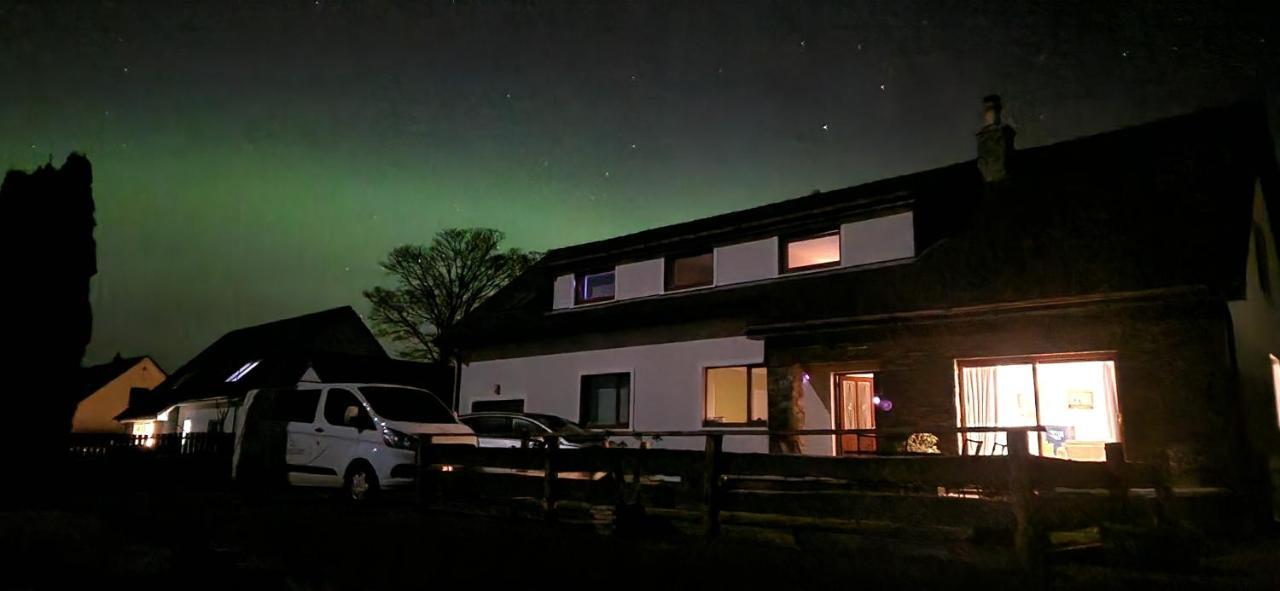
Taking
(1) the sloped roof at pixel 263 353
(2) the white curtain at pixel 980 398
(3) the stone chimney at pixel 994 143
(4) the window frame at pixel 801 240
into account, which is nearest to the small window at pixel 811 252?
(4) the window frame at pixel 801 240

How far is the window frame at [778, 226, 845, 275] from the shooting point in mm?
16797

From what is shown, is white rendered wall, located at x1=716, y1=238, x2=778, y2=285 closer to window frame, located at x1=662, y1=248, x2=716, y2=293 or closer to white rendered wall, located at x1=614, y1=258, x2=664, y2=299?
window frame, located at x1=662, y1=248, x2=716, y2=293

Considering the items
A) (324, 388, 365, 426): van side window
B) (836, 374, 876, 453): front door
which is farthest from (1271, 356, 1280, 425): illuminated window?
(324, 388, 365, 426): van side window

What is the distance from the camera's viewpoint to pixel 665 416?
17188 millimetres

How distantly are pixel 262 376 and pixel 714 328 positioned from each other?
80.8 feet

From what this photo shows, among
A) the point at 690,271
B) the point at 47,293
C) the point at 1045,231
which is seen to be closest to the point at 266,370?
the point at 47,293

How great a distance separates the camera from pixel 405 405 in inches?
552

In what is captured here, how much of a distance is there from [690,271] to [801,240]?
2.81m

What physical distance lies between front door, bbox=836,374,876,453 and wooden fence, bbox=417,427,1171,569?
5.07 m

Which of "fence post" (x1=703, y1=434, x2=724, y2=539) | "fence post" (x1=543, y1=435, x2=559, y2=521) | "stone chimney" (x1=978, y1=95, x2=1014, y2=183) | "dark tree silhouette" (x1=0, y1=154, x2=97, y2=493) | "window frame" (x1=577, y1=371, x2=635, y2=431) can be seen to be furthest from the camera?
"dark tree silhouette" (x1=0, y1=154, x2=97, y2=493)

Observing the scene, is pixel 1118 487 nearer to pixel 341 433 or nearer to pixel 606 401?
pixel 341 433

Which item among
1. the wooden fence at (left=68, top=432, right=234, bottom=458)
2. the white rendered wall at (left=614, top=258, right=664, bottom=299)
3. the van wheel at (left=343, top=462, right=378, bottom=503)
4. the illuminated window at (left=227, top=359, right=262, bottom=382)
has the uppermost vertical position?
the white rendered wall at (left=614, top=258, right=664, bottom=299)

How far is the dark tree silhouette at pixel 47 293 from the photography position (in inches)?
827

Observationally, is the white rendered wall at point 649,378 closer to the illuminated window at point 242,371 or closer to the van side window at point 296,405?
the van side window at point 296,405
